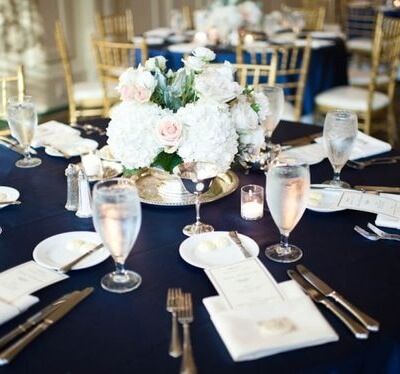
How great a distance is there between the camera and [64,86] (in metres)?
5.49

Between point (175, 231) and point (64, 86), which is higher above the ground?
point (175, 231)

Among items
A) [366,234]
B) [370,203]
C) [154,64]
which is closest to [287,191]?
Answer: [366,234]

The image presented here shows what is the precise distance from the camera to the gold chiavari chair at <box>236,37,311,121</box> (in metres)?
3.49

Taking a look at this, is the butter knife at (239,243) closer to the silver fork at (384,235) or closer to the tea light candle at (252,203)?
the tea light candle at (252,203)

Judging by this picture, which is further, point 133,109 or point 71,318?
point 133,109

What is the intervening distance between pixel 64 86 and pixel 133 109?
4.37m

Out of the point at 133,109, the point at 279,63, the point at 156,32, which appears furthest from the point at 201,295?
the point at 156,32

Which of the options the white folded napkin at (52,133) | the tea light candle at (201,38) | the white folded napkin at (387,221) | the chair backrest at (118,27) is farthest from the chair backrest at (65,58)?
the white folded napkin at (387,221)

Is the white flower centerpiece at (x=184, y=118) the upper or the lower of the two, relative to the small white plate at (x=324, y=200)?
upper

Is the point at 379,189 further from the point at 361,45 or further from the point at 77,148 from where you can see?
the point at 361,45

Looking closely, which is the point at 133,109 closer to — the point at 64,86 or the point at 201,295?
the point at 201,295

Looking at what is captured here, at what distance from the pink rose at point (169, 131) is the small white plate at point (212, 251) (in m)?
0.21

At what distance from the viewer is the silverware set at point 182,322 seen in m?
0.88

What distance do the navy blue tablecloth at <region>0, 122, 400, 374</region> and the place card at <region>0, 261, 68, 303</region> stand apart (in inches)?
0.7
